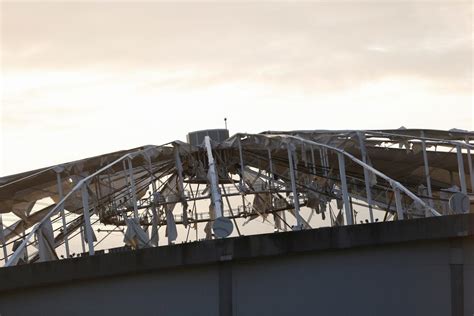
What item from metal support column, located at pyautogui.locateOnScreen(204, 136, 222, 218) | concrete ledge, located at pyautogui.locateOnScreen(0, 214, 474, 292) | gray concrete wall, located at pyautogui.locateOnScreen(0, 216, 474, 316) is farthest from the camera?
metal support column, located at pyautogui.locateOnScreen(204, 136, 222, 218)

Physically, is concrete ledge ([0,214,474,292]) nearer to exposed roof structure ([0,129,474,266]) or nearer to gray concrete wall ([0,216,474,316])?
gray concrete wall ([0,216,474,316])

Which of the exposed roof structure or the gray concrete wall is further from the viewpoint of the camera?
the exposed roof structure

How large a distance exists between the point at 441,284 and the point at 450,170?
28995 millimetres

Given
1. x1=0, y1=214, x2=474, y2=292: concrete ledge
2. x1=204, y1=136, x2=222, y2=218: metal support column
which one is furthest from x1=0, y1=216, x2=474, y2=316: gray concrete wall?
x1=204, y1=136, x2=222, y2=218: metal support column

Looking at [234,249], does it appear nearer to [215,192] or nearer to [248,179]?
[215,192]

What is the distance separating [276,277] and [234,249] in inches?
51.3

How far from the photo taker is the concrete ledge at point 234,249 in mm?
22094

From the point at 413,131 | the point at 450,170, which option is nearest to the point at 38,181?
the point at 413,131

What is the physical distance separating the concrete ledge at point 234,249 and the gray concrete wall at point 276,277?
2 centimetres

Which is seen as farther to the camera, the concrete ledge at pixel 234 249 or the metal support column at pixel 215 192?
the metal support column at pixel 215 192

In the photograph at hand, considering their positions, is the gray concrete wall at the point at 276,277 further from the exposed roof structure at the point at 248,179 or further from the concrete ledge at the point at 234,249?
the exposed roof structure at the point at 248,179

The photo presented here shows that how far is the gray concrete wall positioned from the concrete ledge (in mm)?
23

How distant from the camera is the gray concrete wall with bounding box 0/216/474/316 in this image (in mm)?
22297

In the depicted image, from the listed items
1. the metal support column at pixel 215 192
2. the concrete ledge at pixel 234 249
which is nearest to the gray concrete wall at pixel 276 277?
the concrete ledge at pixel 234 249
